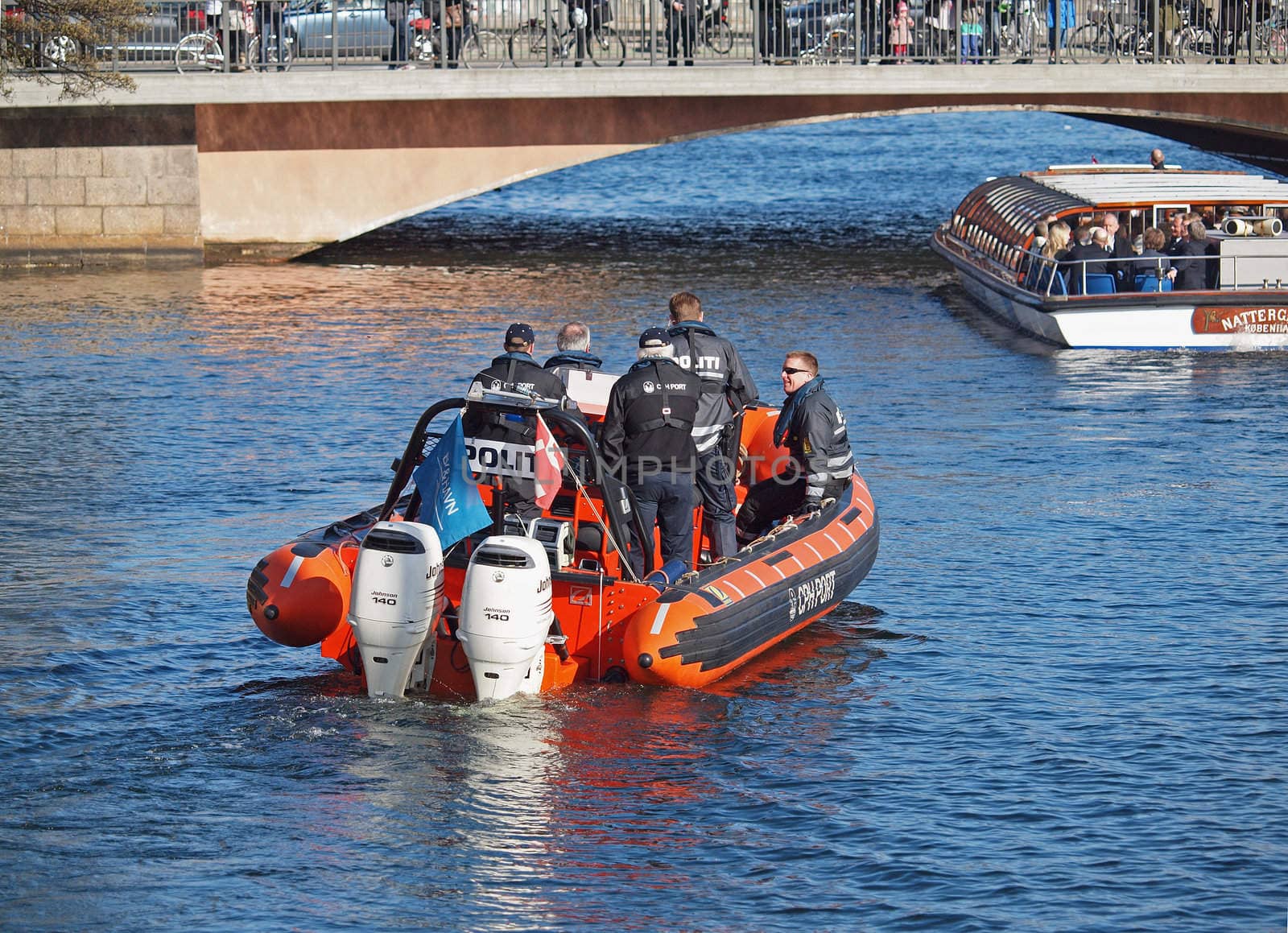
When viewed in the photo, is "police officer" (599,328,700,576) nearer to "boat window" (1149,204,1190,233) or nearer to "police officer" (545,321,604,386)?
"police officer" (545,321,604,386)

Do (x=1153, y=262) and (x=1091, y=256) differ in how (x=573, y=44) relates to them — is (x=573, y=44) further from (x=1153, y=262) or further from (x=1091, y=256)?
(x=1153, y=262)

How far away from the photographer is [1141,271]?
84.3 ft

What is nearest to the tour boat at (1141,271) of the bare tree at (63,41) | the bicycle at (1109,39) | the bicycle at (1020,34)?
the bicycle at (1020,34)

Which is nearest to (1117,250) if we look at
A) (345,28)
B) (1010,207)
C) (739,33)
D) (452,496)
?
(1010,207)

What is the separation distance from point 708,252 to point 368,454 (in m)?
18.1

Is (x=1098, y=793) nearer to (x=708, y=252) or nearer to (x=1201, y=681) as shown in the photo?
(x=1201, y=681)

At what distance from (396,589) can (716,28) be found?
24.5 m

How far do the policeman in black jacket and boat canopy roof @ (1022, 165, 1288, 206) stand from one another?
16.8 meters

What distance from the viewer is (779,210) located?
45.6 metres

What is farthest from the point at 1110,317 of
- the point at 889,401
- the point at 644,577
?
the point at 644,577

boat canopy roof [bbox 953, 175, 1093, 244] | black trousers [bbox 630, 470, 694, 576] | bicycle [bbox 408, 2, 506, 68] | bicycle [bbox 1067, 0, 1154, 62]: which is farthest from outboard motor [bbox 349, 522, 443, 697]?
bicycle [bbox 1067, 0, 1154, 62]

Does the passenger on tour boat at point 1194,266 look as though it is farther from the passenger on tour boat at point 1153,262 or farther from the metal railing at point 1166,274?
the passenger on tour boat at point 1153,262

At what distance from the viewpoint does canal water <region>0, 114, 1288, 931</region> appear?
962 centimetres

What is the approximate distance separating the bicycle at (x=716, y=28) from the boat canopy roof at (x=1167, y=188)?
6.15 meters
